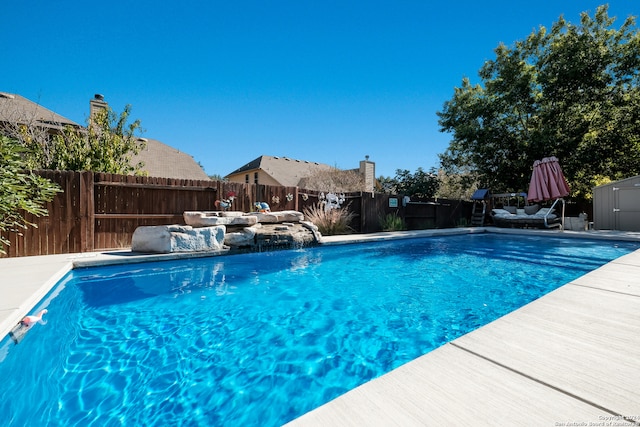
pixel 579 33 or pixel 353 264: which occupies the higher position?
pixel 579 33

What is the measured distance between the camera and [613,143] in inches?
464

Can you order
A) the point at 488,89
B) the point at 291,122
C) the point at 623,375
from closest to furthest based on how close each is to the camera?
the point at 623,375, the point at 488,89, the point at 291,122

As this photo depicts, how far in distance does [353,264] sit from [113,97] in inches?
431

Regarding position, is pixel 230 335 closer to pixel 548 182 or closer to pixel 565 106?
pixel 548 182

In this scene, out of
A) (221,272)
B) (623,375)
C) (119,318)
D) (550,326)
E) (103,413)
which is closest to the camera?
(623,375)

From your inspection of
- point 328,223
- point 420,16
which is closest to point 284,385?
point 328,223

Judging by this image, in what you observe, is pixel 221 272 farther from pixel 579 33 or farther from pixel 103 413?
pixel 579 33

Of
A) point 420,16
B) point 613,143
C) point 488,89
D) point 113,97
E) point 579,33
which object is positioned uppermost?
point 579,33

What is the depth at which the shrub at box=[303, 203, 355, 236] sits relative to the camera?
9117 mm

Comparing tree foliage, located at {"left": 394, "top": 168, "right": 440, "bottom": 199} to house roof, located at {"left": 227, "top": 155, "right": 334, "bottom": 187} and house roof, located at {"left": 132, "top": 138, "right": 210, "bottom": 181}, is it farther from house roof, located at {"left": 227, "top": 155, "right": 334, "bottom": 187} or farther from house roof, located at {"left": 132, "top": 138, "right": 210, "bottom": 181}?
house roof, located at {"left": 132, "top": 138, "right": 210, "bottom": 181}

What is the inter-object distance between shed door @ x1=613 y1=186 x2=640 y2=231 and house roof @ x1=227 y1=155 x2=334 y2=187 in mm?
14518

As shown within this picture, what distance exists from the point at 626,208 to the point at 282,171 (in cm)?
1856

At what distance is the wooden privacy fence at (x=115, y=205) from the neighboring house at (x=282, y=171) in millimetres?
11665

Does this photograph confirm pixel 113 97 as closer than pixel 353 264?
No
